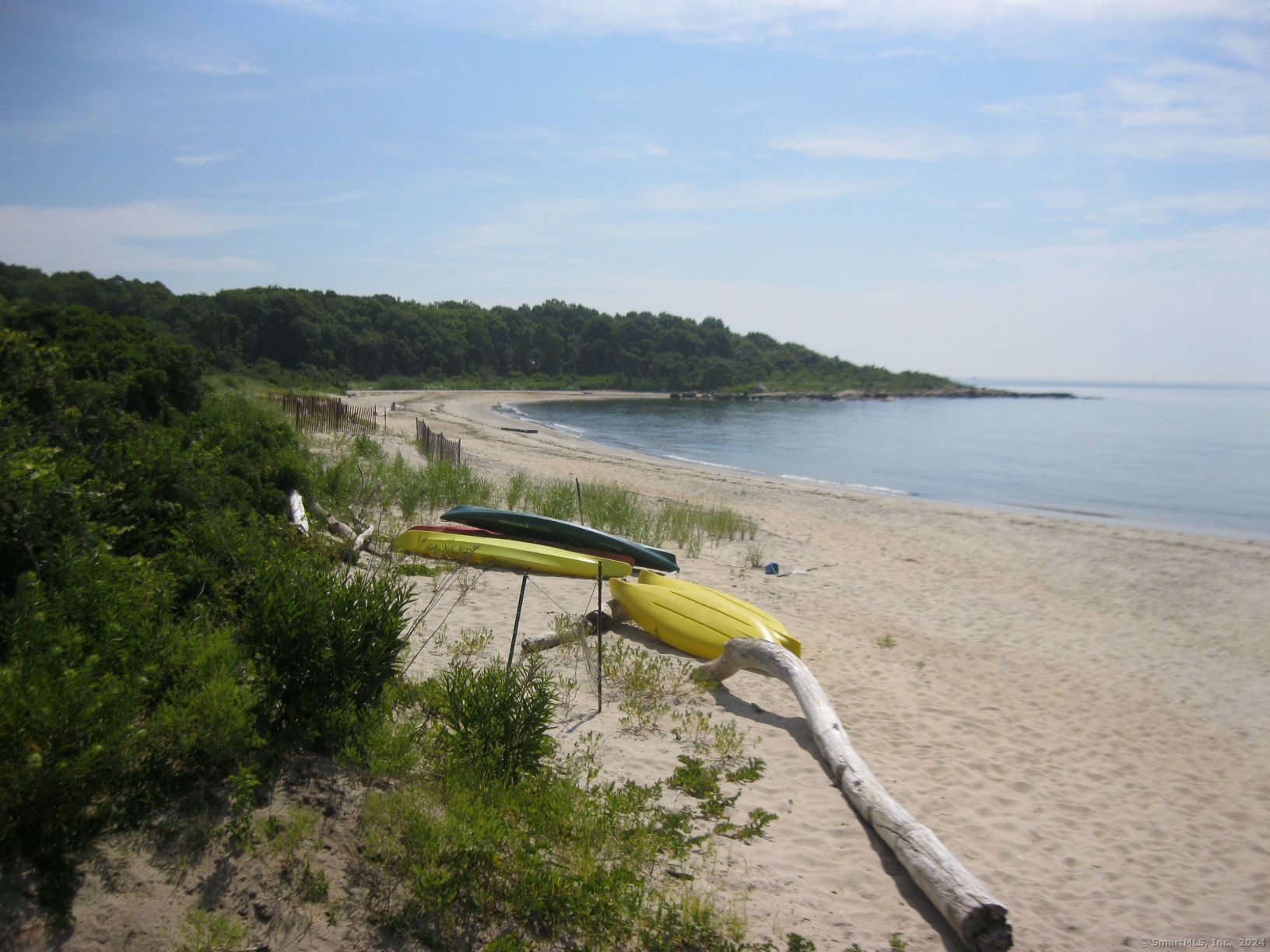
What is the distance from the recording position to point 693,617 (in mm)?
7246

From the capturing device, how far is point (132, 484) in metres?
5.50

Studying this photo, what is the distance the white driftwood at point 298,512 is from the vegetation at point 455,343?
135ft

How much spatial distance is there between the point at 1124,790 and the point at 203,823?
231 inches

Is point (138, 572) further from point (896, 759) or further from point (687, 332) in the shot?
point (687, 332)

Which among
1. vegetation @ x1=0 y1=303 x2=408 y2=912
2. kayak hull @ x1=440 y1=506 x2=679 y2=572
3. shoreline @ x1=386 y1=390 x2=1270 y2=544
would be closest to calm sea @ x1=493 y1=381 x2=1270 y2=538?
shoreline @ x1=386 y1=390 x2=1270 y2=544

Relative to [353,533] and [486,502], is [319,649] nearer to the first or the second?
[353,533]

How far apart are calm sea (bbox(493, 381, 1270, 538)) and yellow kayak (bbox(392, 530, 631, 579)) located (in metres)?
17.4

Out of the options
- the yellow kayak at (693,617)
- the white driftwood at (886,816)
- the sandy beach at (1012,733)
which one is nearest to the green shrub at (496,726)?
the sandy beach at (1012,733)

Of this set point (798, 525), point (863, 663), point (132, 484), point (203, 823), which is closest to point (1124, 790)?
point (863, 663)

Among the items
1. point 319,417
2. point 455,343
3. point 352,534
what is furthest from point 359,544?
point 455,343

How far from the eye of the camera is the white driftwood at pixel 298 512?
764 centimetres

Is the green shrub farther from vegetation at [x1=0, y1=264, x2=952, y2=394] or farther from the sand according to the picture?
vegetation at [x1=0, y1=264, x2=952, y2=394]

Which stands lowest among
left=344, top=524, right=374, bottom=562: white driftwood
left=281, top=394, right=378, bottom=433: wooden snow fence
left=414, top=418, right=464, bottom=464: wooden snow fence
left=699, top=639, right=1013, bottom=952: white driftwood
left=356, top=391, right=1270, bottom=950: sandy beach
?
left=356, top=391, right=1270, bottom=950: sandy beach

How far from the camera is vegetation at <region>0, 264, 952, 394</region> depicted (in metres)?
58.1
